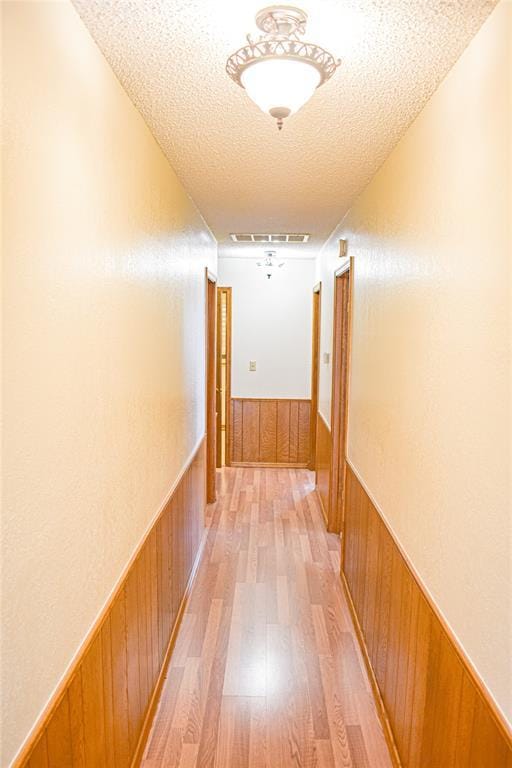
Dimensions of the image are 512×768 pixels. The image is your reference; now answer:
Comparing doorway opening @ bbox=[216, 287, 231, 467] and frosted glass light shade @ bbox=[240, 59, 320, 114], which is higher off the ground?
frosted glass light shade @ bbox=[240, 59, 320, 114]

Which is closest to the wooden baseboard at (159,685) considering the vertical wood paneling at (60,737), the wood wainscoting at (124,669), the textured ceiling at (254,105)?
the wood wainscoting at (124,669)

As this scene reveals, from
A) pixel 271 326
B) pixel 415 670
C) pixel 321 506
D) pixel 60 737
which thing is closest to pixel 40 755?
pixel 60 737

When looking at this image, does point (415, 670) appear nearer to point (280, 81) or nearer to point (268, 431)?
point (280, 81)

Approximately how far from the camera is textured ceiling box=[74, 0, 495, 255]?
1343 mm

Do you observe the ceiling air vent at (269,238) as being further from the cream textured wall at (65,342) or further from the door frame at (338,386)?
the cream textured wall at (65,342)

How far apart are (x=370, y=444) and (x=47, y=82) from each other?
6.93 ft

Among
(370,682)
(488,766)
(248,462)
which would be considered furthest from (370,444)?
(248,462)

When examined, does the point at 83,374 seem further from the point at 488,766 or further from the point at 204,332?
the point at 204,332

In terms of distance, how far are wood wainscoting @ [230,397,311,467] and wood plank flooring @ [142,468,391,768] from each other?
207 cm

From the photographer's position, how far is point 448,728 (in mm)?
1513

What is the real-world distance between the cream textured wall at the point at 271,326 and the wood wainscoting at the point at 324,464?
3.32ft

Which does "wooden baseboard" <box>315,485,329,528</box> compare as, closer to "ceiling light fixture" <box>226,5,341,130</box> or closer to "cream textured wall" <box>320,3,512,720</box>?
"cream textured wall" <box>320,3,512,720</box>

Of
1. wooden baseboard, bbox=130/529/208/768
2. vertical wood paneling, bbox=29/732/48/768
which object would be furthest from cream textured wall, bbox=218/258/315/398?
vertical wood paneling, bbox=29/732/48/768

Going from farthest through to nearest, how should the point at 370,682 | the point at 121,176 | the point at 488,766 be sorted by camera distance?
1. the point at 370,682
2. the point at 121,176
3. the point at 488,766
